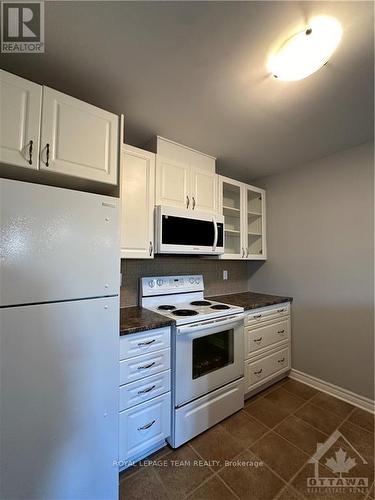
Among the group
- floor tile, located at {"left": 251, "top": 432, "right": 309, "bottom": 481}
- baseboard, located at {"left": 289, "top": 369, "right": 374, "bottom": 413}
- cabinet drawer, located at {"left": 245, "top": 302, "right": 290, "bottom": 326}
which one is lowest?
floor tile, located at {"left": 251, "top": 432, "right": 309, "bottom": 481}

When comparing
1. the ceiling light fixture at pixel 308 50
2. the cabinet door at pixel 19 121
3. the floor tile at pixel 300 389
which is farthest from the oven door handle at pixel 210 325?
the ceiling light fixture at pixel 308 50

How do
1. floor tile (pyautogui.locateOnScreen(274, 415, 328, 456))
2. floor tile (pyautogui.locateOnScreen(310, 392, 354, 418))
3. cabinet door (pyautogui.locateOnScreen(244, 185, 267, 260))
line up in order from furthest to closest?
cabinet door (pyautogui.locateOnScreen(244, 185, 267, 260)), floor tile (pyautogui.locateOnScreen(310, 392, 354, 418)), floor tile (pyautogui.locateOnScreen(274, 415, 328, 456))

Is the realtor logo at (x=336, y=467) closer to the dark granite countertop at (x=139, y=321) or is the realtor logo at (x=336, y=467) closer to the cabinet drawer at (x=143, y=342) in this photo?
the cabinet drawer at (x=143, y=342)

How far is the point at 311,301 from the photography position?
8.07 ft

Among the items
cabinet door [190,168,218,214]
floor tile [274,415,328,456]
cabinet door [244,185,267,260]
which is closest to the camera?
floor tile [274,415,328,456]

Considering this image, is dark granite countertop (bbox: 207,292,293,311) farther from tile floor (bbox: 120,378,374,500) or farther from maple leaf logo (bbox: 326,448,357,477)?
maple leaf logo (bbox: 326,448,357,477)

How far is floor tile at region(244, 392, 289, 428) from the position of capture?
1.91m

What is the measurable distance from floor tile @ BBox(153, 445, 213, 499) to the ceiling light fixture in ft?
8.14

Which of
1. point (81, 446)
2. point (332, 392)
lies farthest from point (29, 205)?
point (332, 392)

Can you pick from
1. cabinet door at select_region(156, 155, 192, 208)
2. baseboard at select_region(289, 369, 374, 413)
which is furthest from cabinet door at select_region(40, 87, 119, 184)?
baseboard at select_region(289, 369, 374, 413)

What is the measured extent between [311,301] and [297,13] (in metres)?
2.37

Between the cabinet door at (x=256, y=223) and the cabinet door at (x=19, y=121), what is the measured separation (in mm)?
2274

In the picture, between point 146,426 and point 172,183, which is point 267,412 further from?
point 172,183

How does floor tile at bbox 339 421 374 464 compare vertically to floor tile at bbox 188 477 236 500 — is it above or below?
above
